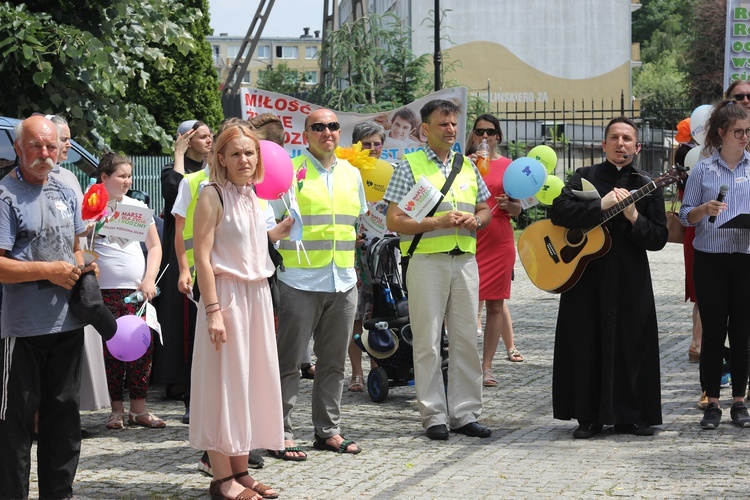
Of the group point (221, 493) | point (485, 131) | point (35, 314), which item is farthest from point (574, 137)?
point (35, 314)

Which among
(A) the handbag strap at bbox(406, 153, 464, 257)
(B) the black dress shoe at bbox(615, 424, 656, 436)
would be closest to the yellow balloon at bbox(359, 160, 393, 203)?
(A) the handbag strap at bbox(406, 153, 464, 257)

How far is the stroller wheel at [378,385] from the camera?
8.62 m

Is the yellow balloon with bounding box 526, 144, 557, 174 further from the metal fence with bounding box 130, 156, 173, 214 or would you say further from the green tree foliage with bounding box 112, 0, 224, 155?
the green tree foliage with bounding box 112, 0, 224, 155

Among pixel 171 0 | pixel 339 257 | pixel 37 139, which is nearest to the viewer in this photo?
pixel 37 139

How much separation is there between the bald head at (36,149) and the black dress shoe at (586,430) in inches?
147

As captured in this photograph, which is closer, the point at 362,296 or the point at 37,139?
Answer: the point at 37,139

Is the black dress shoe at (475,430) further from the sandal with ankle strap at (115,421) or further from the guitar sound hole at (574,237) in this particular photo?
the sandal with ankle strap at (115,421)

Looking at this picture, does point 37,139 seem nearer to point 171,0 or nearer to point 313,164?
point 313,164

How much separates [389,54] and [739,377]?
1368 cm

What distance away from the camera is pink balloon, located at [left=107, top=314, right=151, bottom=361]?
711 centimetres

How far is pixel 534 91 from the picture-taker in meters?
49.4

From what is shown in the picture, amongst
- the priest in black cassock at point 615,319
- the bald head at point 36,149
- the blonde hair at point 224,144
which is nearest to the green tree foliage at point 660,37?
the priest in black cassock at point 615,319

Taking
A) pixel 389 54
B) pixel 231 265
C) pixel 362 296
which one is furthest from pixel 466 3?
pixel 231 265

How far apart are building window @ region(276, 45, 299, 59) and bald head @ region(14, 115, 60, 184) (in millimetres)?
134652
